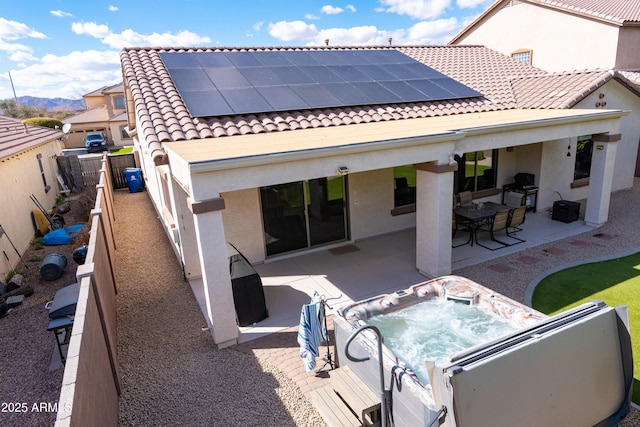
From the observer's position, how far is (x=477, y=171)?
15125mm

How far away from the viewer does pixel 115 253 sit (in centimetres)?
1367

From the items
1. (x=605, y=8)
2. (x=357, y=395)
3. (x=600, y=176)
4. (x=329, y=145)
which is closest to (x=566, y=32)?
(x=605, y=8)

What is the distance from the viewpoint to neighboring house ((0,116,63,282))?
1341 cm

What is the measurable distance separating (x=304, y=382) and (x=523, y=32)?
2903cm

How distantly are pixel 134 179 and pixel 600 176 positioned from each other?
22.7 m

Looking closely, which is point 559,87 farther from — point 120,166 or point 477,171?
point 120,166

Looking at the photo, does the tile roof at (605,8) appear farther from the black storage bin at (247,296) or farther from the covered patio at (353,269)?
the black storage bin at (247,296)

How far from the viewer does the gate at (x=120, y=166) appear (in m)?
25.9

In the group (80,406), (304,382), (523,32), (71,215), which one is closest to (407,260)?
(304,382)

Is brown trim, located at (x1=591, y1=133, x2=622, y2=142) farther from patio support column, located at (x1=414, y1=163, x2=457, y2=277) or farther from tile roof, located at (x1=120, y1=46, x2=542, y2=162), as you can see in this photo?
patio support column, located at (x1=414, y1=163, x2=457, y2=277)

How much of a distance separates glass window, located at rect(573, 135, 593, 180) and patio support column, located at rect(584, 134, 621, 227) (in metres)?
3.19

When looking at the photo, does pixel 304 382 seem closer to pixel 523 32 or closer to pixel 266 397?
pixel 266 397

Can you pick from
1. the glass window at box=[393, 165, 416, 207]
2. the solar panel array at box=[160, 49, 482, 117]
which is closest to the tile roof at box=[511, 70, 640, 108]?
the solar panel array at box=[160, 49, 482, 117]

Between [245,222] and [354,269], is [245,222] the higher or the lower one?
the higher one
